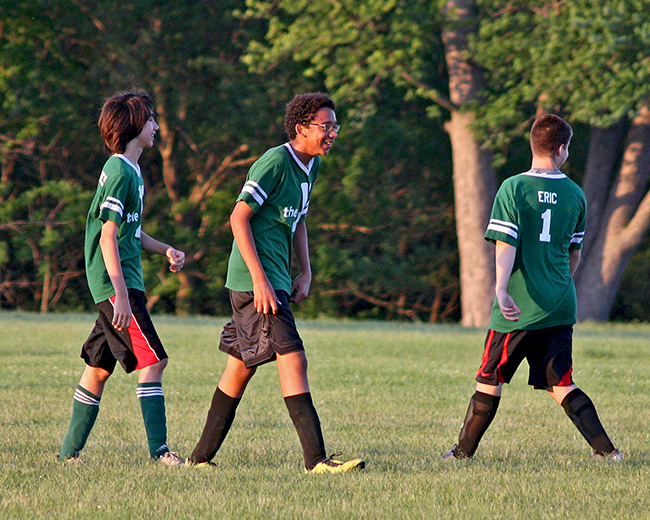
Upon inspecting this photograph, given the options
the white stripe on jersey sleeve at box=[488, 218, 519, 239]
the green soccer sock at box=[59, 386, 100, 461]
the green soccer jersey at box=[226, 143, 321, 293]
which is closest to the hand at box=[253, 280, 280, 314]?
the green soccer jersey at box=[226, 143, 321, 293]

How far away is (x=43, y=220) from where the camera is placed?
2403 cm

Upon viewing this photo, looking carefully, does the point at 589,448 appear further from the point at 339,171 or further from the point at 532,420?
the point at 339,171

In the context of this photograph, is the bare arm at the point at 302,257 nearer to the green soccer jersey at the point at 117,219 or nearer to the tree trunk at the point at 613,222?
the green soccer jersey at the point at 117,219

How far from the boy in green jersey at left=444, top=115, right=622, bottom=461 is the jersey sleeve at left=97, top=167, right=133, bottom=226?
1876mm

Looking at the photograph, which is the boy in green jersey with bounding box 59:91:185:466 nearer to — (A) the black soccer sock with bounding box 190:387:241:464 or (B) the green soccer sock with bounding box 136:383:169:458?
(B) the green soccer sock with bounding box 136:383:169:458

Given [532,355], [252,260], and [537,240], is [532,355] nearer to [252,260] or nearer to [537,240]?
[537,240]

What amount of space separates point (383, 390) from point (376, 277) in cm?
1628

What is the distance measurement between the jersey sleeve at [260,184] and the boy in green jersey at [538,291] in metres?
1.16

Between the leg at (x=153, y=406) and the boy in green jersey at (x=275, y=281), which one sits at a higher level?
the boy in green jersey at (x=275, y=281)

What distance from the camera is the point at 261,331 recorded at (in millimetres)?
4691

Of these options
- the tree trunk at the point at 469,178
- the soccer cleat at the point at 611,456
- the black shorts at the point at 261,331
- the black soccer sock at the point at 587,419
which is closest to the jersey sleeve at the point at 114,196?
the black shorts at the point at 261,331

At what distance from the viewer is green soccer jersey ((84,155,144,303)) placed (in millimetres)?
4844

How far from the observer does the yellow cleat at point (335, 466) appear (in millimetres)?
4598

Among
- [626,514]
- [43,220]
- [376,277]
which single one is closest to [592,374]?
[626,514]
